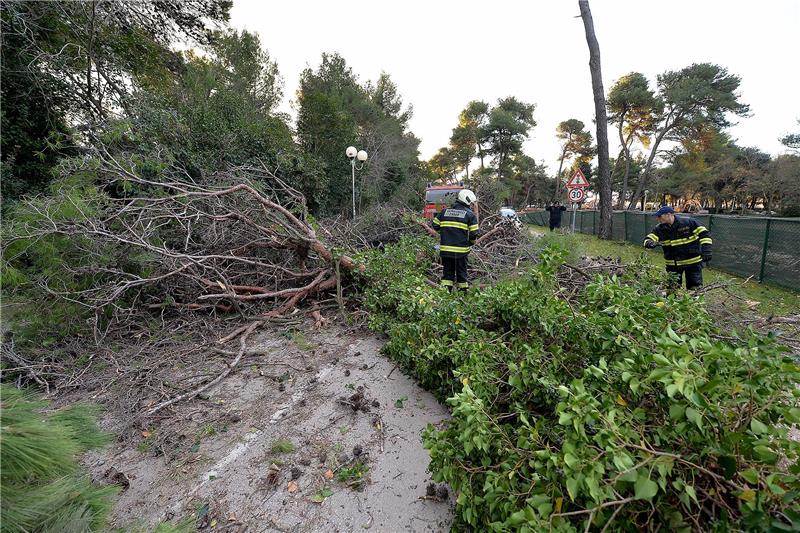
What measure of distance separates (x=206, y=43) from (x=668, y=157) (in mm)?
34252

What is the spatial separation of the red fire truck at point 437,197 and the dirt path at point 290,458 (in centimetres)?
776

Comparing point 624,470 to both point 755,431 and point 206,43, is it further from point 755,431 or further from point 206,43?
point 206,43

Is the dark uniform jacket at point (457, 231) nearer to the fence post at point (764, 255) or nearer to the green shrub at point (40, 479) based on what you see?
the green shrub at point (40, 479)

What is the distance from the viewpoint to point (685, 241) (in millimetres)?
4539

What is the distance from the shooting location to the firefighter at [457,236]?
4832mm

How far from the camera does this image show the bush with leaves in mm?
1051

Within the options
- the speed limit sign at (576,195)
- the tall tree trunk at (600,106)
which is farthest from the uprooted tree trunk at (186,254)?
the tall tree trunk at (600,106)

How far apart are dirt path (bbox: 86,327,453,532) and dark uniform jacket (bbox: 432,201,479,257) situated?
2.12m

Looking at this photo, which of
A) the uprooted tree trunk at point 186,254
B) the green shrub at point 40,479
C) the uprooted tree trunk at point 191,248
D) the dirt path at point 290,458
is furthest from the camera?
the uprooted tree trunk at point 191,248

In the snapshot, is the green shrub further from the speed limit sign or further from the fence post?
the speed limit sign

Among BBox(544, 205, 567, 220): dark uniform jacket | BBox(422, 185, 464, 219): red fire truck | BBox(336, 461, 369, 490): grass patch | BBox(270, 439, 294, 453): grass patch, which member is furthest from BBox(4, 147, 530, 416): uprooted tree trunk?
BBox(544, 205, 567, 220): dark uniform jacket

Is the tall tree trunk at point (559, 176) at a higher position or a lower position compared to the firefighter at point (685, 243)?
higher

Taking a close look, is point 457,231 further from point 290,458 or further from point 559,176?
point 559,176

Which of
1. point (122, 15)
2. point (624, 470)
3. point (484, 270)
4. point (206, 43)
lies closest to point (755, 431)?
point (624, 470)
